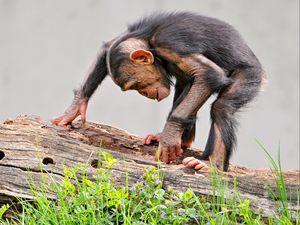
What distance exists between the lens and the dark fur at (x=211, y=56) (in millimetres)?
4523

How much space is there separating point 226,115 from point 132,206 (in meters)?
1.31

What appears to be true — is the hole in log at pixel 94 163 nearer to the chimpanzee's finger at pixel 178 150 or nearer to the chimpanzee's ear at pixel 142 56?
the chimpanzee's finger at pixel 178 150

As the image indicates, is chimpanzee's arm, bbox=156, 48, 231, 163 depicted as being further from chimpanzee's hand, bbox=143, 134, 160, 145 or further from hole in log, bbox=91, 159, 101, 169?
hole in log, bbox=91, 159, 101, 169

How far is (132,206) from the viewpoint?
344 cm

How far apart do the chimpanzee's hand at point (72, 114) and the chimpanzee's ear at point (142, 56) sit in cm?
57

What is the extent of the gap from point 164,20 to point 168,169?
1374 millimetres

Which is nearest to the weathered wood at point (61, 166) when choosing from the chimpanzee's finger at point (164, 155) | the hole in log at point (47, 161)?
the hole in log at point (47, 161)

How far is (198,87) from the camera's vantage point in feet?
14.8

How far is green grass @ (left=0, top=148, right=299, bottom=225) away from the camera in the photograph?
3.33 metres

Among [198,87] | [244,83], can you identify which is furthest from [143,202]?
[244,83]

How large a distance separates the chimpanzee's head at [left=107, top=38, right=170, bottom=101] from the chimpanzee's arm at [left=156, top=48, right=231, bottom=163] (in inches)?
6.0

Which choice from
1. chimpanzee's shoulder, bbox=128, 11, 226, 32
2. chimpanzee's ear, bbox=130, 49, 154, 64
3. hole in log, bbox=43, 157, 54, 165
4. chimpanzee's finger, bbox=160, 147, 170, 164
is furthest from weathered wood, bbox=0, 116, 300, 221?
chimpanzee's shoulder, bbox=128, 11, 226, 32

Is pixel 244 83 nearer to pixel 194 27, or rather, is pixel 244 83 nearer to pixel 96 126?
pixel 194 27

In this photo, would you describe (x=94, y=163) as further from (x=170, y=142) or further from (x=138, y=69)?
(x=138, y=69)
